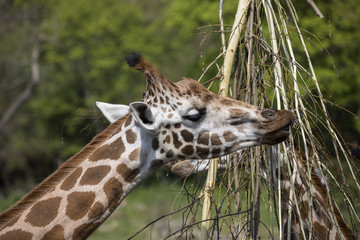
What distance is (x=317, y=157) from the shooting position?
3.94 m

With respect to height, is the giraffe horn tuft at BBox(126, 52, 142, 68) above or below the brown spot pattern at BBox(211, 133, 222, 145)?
above

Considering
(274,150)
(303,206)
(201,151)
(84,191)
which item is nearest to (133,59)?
(201,151)

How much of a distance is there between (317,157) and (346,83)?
50.5 feet

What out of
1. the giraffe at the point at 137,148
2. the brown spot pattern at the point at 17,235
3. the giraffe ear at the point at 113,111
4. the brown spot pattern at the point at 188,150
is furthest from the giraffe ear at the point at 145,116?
the brown spot pattern at the point at 17,235

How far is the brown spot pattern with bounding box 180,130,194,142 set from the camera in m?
3.61

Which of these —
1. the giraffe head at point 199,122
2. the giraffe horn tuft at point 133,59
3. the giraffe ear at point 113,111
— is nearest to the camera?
the giraffe horn tuft at point 133,59

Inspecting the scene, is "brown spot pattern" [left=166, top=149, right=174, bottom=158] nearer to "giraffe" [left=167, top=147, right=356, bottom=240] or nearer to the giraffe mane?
the giraffe mane

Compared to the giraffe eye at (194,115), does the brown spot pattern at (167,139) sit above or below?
below

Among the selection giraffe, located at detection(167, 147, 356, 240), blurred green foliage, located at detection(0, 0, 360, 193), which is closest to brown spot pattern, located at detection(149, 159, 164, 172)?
giraffe, located at detection(167, 147, 356, 240)

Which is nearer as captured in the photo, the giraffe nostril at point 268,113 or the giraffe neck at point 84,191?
the giraffe neck at point 84,191

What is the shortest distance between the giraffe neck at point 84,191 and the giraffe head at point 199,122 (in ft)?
0.46

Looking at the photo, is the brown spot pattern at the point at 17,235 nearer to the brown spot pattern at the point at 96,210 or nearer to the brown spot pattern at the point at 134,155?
the brown spot pattern at the point at 96,210

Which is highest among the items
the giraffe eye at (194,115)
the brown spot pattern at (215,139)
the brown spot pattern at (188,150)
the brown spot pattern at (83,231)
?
the giraffe eye at (194,115)

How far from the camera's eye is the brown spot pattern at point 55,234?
3377mm
